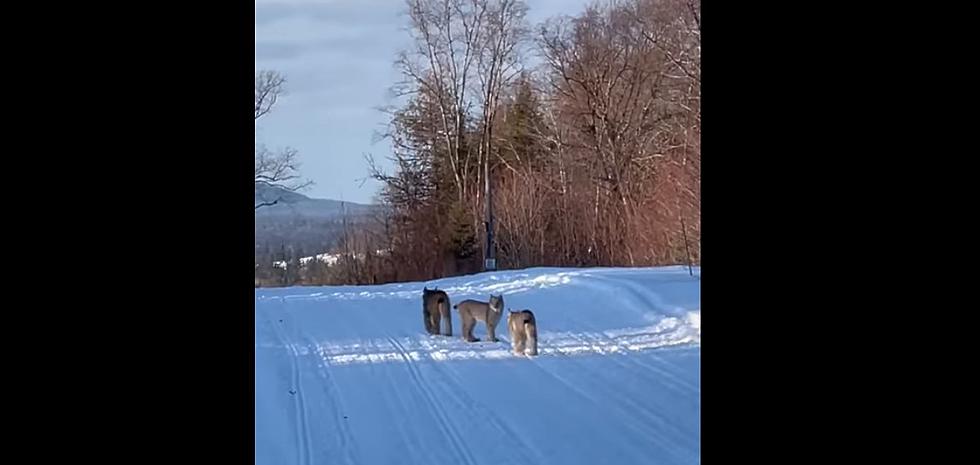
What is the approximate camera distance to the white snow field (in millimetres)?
5016

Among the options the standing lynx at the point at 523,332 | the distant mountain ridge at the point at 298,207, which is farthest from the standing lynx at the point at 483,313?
the distant mountain ridge at the point at 298,207

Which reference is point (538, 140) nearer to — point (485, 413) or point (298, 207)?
point (298, 207)

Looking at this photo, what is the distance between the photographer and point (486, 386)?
21.1 ft

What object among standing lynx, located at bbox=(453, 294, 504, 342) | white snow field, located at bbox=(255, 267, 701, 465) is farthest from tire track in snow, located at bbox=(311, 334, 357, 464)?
standing lynx, located at bbox=(453, 294, 504, 342)

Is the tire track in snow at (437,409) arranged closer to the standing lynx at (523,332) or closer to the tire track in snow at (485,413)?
the tire track in snow at (485,413)

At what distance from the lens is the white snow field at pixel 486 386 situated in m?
5.02

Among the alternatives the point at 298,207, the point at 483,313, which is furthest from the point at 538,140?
the point at 483,313
